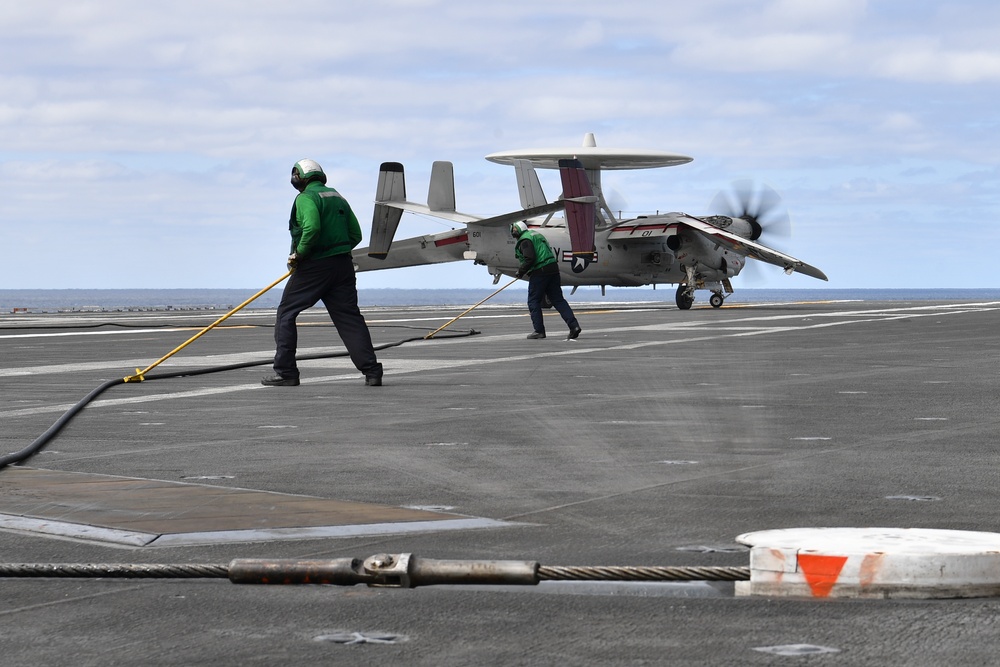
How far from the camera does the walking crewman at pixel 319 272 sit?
14119mm

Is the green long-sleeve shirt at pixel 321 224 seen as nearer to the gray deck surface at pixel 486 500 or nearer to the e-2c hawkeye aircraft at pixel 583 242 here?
the gray deck surface at pixel 486 500

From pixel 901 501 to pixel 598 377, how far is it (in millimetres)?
9066

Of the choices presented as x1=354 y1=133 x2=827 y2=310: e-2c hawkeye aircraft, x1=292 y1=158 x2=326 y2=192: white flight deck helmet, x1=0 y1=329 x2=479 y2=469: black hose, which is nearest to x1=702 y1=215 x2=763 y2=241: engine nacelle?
x1=354 y1=133 x2=827 y2=310: e-2c hawkeye aircraft

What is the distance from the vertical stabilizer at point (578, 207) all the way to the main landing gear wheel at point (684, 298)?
424cm

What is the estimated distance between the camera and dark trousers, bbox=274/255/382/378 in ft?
46.5

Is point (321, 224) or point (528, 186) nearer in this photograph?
point (321, 224)

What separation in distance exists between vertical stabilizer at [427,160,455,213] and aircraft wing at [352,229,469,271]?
1.81 metres

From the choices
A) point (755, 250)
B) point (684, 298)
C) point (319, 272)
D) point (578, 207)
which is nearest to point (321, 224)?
point (319, 272)

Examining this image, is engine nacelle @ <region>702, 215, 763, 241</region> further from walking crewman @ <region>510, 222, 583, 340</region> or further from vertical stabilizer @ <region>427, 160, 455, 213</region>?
walking crewman @ <region>510, 222, 583, 340</region>

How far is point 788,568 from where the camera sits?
14.3 feet

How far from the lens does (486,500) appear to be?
6.57 meters

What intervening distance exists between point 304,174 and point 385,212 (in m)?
29.7

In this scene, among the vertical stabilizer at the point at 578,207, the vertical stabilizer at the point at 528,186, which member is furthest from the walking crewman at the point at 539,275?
the vertical stabilizer at the point at 528,186

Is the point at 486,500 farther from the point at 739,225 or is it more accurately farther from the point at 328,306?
the point at 739,225
